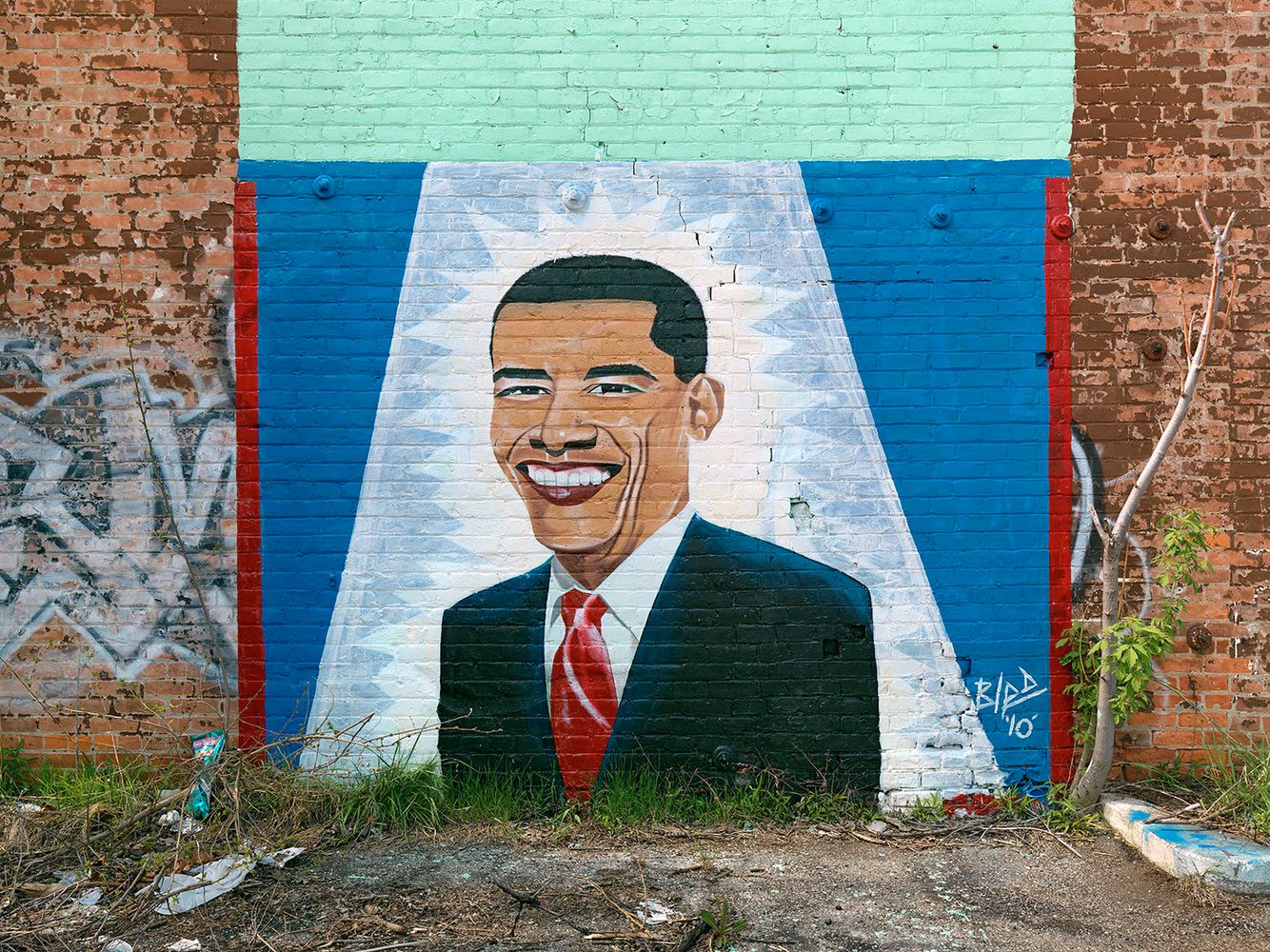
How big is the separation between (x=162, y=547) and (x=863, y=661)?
3519 millimetres

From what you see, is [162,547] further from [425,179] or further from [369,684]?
[425,179]

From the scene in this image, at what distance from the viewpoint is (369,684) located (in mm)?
5043

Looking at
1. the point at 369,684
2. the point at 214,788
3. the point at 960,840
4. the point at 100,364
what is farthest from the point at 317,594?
the point at 960,840

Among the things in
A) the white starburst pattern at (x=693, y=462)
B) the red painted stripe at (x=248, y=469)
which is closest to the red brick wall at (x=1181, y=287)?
the white starburst pattern at (x=693, y=462)

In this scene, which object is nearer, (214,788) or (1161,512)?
(214,788)

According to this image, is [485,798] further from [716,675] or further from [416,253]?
[416,253]

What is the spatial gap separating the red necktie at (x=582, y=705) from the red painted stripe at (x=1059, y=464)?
7.21ft

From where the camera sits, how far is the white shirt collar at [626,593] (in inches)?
199

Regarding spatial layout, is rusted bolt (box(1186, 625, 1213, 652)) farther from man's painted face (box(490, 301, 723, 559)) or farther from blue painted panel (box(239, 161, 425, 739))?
blue painted panel (box(239, 161, 425, 739))

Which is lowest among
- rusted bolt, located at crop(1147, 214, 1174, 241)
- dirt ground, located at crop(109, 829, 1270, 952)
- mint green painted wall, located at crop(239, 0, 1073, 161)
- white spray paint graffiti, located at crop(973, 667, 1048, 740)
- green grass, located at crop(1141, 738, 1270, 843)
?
dirt ground, located at crop(109, 829, 1270, 952)

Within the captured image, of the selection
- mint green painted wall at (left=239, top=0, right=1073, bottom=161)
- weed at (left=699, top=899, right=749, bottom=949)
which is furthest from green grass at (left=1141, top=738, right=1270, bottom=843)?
mint green painted wall at (left=239, top=0, right=1073, bottom=161)

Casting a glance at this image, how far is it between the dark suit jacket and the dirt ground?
40cm

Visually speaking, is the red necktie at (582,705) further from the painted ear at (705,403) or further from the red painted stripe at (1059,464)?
the red painted stripe at (1059,464)

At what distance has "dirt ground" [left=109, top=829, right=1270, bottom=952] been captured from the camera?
153 inches
